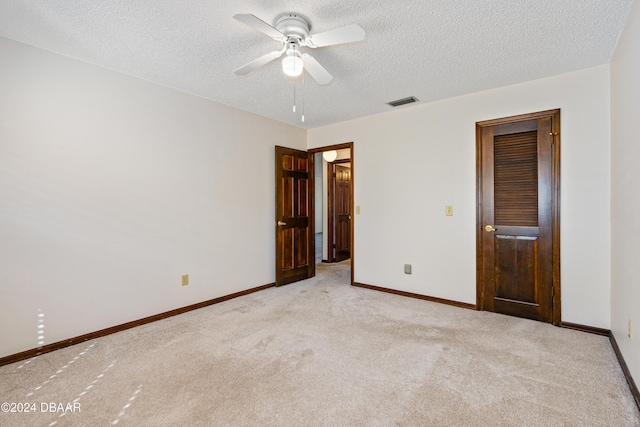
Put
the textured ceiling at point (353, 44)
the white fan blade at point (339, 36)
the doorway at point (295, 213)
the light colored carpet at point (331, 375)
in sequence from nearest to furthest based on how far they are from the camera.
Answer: the light colored carpet at point (331, 375)
the white fan blade at point (339, 36)
the textured ceiling at point (353, 44)
the doorway at point (295, 213)

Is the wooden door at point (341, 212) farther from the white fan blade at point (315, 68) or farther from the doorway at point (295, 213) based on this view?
the white fan blade at point (315, 68)

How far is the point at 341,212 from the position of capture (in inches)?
256

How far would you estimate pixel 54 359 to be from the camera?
2318 mm

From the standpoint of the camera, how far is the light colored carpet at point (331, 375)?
168cm

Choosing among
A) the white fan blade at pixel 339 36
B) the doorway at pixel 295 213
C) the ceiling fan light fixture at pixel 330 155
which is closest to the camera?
the white fan blade at pixel 339 36

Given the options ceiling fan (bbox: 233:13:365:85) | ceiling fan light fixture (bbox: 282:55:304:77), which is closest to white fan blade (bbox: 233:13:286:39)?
ceiling fan (bbox: 233:13:365:85)

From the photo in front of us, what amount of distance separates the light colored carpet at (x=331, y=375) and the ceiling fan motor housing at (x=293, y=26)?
2.35 m

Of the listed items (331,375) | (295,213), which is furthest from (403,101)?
(331,375)

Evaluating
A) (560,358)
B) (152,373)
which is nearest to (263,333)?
(152,373)

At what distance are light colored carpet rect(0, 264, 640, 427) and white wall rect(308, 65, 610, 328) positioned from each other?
557mm

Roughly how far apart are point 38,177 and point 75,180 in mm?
236

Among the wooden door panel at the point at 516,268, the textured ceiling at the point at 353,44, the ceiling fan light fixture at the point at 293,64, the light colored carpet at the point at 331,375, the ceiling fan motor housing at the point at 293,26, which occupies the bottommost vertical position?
the light colored carpet at the point at 331,375

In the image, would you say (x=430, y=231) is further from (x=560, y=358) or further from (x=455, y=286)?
(x=560, y=358)

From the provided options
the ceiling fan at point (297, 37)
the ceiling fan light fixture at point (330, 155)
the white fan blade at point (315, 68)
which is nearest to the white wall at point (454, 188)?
the ceiling fan light fixture at point (330, 155)
